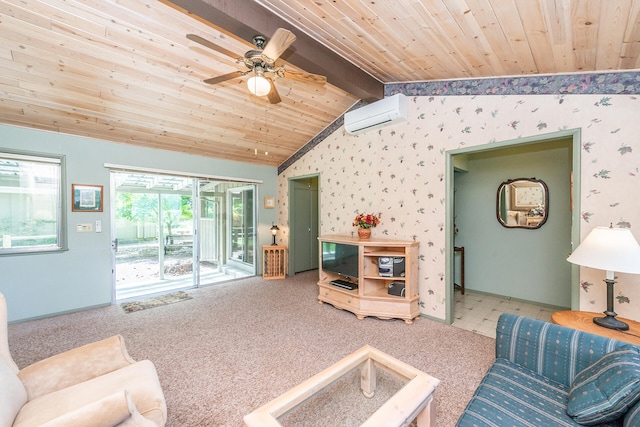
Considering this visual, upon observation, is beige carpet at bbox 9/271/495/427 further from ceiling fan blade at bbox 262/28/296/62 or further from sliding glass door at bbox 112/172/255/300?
ceiling fan blade at bbox 262/28/296/62

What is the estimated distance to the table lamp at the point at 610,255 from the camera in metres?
1.70

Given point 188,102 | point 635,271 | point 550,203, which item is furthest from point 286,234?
point 635,271

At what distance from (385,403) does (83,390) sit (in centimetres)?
156

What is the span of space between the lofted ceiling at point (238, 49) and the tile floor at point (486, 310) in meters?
2.79

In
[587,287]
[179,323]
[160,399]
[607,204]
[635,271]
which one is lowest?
[179,323]

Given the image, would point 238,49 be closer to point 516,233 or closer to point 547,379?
point 547,379

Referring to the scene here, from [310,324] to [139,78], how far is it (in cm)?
343

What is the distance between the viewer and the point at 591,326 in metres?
1.80

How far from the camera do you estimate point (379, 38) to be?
2.30 metres

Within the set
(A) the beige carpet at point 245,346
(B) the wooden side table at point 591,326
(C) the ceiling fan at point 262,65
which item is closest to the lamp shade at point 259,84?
(C) the ceiling fan at point 262,65

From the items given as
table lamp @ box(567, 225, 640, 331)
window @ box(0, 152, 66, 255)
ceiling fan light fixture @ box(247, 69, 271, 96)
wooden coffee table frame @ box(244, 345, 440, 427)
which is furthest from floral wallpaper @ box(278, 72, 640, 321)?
window @ box(0, 152, 66, 255)

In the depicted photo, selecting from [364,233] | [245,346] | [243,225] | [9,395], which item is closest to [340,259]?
[364,233]

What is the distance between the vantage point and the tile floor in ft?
10.3

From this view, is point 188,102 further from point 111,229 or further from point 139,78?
point 111,229
